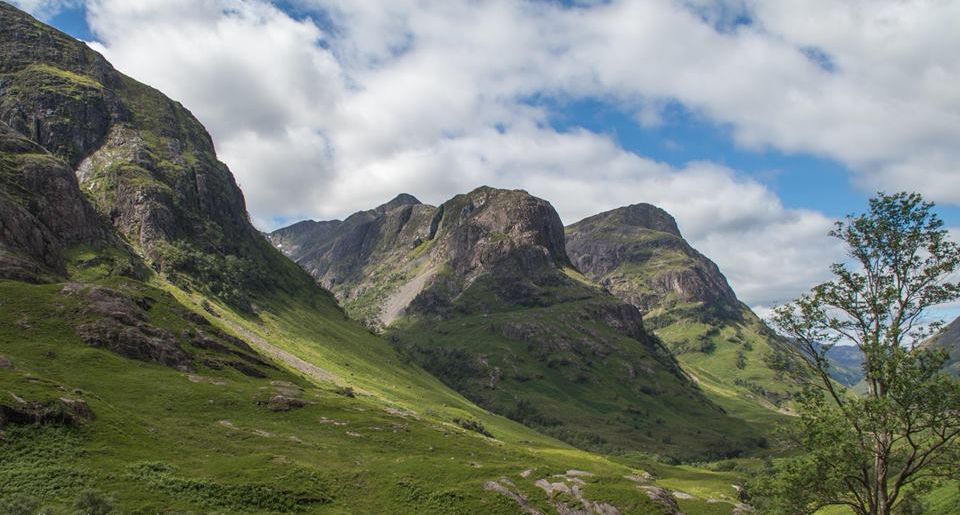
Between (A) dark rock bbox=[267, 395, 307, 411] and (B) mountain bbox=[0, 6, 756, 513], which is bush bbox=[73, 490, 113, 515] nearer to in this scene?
(B) mountain bbox=[0, 6, 756, 513]

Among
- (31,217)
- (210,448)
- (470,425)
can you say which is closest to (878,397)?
(210,448)

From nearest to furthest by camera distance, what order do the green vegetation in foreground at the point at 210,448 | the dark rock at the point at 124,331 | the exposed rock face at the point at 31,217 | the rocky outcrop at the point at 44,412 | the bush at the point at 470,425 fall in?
the green vegetation in foreground at the point at 210,448 < the rocky outcrop at the point at 44,412 < the dark rock at the point at 124,331 < the exposed rock face at the point at 31,217 < the bush at the point at 470,425

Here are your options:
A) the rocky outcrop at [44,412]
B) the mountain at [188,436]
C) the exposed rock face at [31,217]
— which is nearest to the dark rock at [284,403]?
the mountain at [188,436]

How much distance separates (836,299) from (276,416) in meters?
88.1

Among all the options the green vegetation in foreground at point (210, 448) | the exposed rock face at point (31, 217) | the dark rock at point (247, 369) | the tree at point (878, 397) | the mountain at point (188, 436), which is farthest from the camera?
the exposed rock face at point (31, 217)

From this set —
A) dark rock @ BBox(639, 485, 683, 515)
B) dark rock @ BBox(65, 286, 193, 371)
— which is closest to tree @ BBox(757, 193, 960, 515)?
dark rock @ BBox(639, 485, 683, 515)

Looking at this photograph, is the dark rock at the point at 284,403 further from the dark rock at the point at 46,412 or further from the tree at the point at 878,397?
the tree at the point at 878,397

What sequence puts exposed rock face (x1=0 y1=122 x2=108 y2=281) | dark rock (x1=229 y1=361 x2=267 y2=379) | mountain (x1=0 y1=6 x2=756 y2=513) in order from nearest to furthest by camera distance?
mountain (x1=0 y1=6 x2=756 y2=513)
dark rock (x1=229 y1=361 x2=267 y2=379)
exposed rock face (x1=0 y1=122 x2=108 y2=281)

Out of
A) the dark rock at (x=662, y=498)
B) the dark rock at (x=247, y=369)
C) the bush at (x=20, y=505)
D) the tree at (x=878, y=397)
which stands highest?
the tree at (x=878, y=397)

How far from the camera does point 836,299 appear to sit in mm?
43719

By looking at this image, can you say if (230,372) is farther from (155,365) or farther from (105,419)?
(105,419)

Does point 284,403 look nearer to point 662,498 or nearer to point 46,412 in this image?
point 46,412

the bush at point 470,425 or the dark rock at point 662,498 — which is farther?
the bush at point 470,425

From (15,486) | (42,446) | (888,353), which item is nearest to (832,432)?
(888,353)
